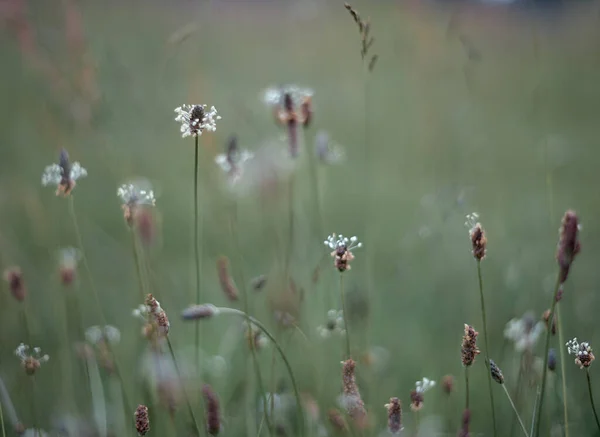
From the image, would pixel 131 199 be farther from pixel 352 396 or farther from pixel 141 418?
pixel 352 396

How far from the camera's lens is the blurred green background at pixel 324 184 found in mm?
Result: 1486

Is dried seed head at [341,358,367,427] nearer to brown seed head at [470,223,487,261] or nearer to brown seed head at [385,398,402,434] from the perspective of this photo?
brown seed head at [385,398,402,434]

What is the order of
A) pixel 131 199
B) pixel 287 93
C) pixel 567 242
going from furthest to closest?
pixel 287 93
pixel 131 199
pixel 567 242

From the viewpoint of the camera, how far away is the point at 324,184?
81.2 inches

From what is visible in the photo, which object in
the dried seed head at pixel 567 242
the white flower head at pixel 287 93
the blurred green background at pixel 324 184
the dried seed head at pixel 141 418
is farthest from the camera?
the blurred green background at pixel 324 184

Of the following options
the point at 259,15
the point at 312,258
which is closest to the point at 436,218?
the point at 312,258

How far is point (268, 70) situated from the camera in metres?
3.70

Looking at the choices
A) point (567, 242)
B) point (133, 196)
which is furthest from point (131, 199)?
point (567, 242)

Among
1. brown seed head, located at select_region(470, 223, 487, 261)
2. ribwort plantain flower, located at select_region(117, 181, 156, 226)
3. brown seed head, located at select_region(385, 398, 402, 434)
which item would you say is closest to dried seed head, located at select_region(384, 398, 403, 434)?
brown seed head, located at select_region(385, 398, 402, 434)

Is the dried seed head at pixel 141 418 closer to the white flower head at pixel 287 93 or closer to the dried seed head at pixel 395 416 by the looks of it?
the dried seed head at pixel 395 416

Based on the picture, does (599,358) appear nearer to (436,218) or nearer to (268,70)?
(436,218)

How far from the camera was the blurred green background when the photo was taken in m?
1.49

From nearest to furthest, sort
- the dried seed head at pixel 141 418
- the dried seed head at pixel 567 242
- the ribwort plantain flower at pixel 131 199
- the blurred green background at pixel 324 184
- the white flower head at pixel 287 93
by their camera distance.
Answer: the dried seed head at pixel 567 242
the dried seed head at pixel 141 418
the ribwort plantain flower at pixel 131 199
the white flower head at pixel 287 93
the blurred green background at pixel 324 184

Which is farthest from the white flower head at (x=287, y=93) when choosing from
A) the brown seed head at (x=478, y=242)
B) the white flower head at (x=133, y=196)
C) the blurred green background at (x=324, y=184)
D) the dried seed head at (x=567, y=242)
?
the dried seed head at (x=567, y=242)
